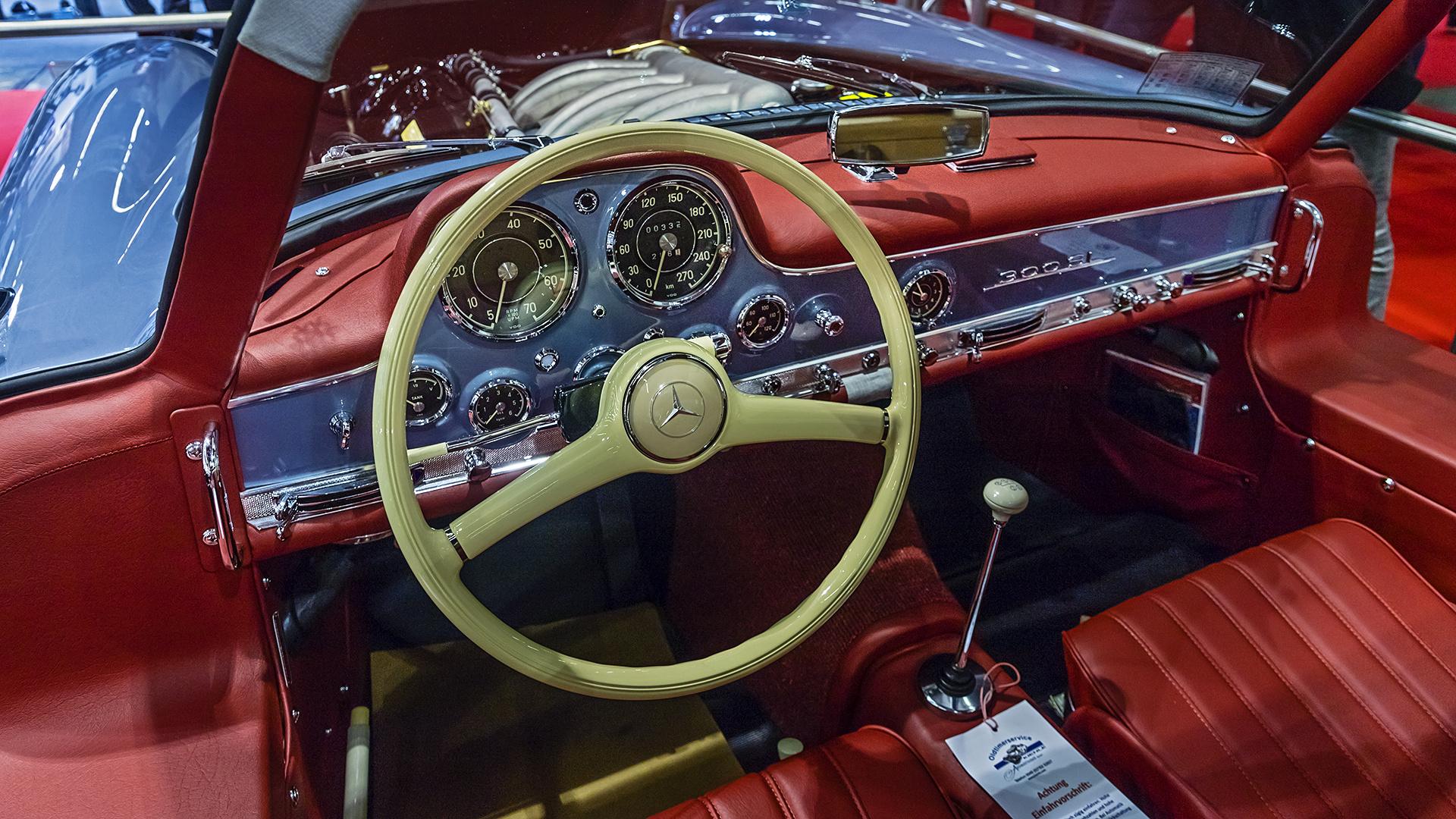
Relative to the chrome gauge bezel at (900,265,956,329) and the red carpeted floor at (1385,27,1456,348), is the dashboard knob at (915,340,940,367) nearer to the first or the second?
the chrome gauge bezel at (900,265,956,329)

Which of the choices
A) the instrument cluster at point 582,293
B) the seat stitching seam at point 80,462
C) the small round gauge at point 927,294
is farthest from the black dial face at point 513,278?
the small round gauge at point 927,294

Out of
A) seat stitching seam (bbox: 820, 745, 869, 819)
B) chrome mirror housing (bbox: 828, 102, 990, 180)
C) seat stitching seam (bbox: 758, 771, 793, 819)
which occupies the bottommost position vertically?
seat stitching seam (bbox: 758, 771, 793, 819)

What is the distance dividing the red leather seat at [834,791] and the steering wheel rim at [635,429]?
149 mm

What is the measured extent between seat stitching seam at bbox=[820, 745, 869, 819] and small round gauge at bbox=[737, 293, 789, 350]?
0.59 metres

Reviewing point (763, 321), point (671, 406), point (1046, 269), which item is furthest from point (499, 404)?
point (1046, 269)

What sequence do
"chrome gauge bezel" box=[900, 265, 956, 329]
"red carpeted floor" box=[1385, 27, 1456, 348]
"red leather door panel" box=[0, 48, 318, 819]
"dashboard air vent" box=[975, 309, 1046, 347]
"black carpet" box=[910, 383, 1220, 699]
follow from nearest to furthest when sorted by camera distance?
"red leather door panel" box=[0, 48, 318, 819], "chrome gauge bezel" box=[900, 265, 956, 329], "dashboard air vent" box=[975, 309, 1046, 347], "black carpet" box=[910, 383, 1220, 699], "red carpeted floor" box=[1385, 27, 1456, 348]

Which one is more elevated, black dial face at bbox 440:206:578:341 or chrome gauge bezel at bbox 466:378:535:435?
black dial face at bbox 440:206:578:341

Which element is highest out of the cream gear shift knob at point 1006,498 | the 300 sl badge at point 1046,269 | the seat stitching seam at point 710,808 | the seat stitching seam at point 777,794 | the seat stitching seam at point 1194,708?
the 300 sl badge at point 1046,269

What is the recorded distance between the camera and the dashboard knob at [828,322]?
4.44 feet

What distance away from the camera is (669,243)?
4.01 feet

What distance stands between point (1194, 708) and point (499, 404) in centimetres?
107

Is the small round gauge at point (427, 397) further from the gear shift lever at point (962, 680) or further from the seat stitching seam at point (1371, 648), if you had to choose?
the seat stitching seam at point (1371, 648)

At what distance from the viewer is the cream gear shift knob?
1.19 meters

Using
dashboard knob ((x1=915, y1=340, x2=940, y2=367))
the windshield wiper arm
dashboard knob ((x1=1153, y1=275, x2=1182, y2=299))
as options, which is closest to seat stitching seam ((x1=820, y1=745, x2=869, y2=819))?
dashboard knob ((x1=915, y1=340, x2=940, y2=367))
